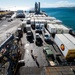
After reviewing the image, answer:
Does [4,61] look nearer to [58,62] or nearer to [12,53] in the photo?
[12,53]

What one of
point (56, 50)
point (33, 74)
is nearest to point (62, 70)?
point (33, 74)

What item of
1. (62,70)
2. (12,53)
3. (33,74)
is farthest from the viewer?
(12,53)

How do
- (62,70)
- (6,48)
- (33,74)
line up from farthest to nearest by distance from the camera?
(6,48) → (33,74) → (62,70)

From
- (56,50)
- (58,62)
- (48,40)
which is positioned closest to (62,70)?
(58,62)

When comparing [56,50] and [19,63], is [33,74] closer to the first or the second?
[19,63]

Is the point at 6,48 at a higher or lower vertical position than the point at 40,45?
higher

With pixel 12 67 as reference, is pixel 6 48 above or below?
above

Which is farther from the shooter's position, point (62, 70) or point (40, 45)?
point (40, 45)

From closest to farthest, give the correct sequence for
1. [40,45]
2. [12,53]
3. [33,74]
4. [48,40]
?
[33,74]
[12,53]
[40,45]
[48,40]

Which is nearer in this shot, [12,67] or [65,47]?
[12,67]
